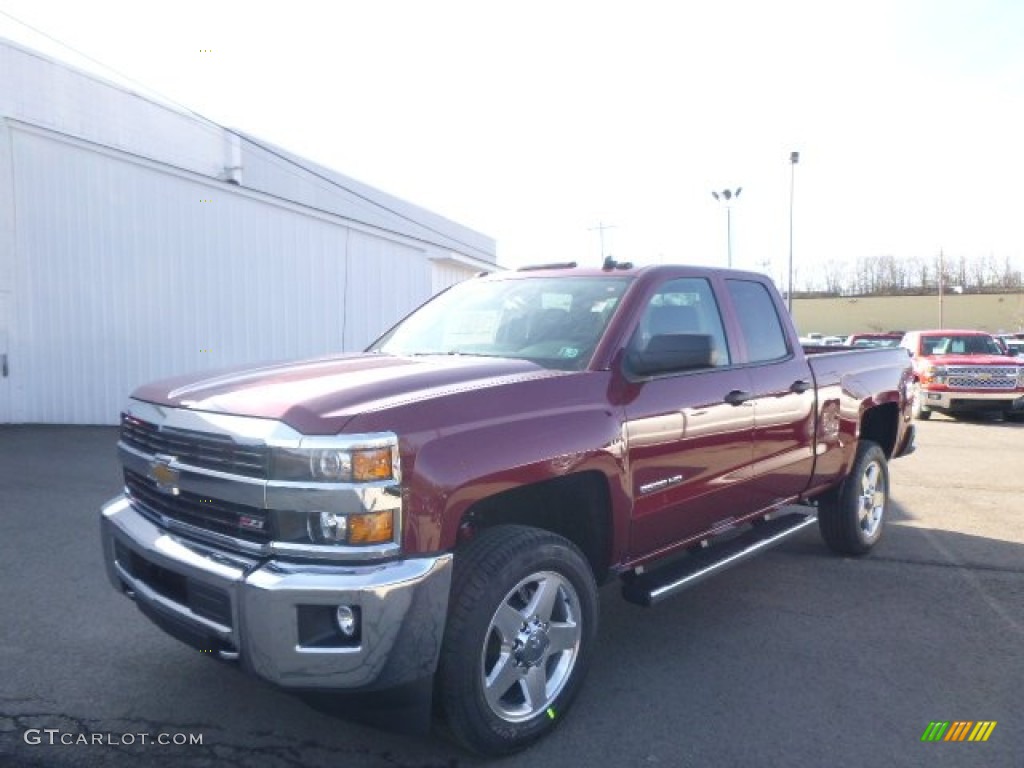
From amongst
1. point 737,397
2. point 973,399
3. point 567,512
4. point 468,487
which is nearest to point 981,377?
point 973,399

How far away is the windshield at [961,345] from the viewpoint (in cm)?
1744

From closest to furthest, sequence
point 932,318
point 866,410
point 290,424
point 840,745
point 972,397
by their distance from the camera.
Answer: point 290,424 < point 840,745 < point 866,410 < point 972,397 < point 932,318

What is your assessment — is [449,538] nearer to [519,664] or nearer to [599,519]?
[519,664]

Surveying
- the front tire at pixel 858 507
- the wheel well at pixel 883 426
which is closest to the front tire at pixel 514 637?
the front tire at pixel 858 507

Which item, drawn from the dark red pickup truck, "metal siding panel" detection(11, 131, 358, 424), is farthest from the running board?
"metal siding panel" detection(11, 131, 358, 424)

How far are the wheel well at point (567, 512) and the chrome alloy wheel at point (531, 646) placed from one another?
0.33 m

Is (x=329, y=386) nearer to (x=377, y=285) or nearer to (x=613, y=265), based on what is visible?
(x=613, y=265)

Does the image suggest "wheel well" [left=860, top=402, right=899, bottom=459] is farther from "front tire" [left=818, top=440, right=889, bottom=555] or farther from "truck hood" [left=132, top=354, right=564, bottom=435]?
"truck hood" [left=132, top=354, right=564, bottom=435]

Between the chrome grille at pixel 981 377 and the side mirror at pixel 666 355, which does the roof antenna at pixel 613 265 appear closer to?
the side mirror at pixel 666 355

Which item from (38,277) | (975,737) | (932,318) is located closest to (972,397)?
(975,737)

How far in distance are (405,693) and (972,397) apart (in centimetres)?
1648

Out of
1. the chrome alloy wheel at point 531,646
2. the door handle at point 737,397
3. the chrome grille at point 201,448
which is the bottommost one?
the chrome alloy wheel at point 531,646

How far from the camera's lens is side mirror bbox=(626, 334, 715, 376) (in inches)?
146

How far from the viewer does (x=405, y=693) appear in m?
2.81
